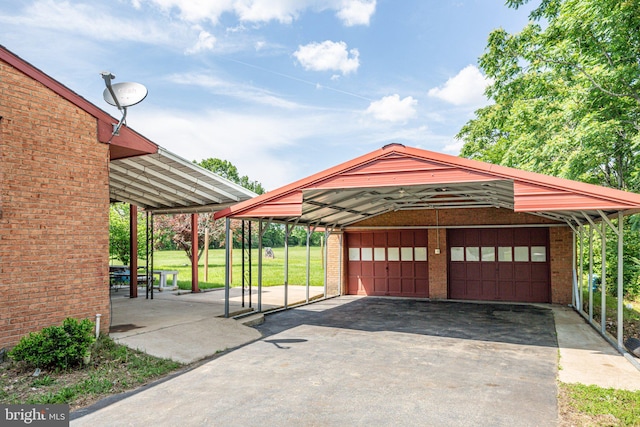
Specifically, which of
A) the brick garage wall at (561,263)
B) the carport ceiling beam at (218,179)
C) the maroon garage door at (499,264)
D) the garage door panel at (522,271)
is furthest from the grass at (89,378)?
the brick garage wall at (561,263)

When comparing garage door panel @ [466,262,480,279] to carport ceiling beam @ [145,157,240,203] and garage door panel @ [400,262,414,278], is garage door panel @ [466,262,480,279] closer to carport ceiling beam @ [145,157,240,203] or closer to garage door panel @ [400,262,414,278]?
garage door panel @ [400,262,414,278]

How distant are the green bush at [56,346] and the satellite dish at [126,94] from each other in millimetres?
3312

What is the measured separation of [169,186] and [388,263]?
26.3 feet

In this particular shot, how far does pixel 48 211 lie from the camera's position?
20.6 ft

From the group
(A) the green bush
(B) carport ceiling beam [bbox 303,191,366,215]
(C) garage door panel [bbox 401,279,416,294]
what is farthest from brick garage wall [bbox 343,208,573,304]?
(A) the green bush

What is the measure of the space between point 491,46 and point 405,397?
1243 cm

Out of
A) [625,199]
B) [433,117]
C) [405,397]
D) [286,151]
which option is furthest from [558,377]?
[286,151]

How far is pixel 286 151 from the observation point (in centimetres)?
5378

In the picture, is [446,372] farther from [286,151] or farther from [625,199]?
[286,151]

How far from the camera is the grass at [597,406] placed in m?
4.28

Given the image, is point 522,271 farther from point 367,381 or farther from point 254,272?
point 254,272

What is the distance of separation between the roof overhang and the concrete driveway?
3.60m

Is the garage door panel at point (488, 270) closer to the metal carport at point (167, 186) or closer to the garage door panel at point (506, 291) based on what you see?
the garage door panel at point (506, 291)

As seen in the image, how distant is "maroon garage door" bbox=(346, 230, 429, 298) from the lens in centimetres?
1477
